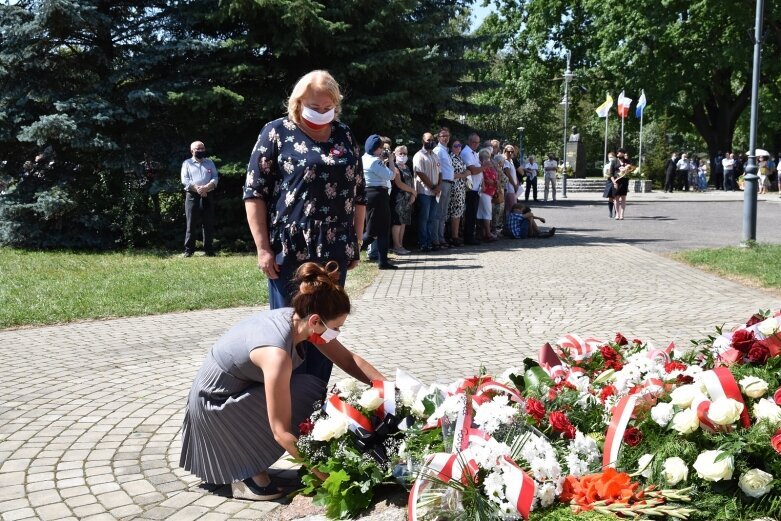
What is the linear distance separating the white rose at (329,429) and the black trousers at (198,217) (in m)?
11.6

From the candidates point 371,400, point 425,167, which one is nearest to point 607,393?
point 371,400

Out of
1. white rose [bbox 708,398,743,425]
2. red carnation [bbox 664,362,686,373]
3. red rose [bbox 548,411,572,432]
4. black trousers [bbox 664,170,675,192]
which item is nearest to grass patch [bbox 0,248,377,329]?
red carnation [bbox 664,362,686,373]

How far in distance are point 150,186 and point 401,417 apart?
12.8 meters

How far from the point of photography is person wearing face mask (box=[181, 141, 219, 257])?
14.6 metres

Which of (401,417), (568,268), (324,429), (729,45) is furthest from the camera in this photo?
(729,45)

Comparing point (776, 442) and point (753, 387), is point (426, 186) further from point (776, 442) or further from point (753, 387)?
point (776, 442)

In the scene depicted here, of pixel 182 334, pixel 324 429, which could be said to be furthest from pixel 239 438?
pixel 182 334

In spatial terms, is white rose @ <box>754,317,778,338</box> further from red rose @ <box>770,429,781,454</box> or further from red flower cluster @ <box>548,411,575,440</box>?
red flower cluster @ <box>548,411,575,440</box>

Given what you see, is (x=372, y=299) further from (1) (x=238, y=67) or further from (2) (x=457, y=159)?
(1) (x=238, y=67)

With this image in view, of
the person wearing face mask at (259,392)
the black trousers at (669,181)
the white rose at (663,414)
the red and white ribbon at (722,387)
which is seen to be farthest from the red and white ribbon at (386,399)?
the black trousers at (669,181)

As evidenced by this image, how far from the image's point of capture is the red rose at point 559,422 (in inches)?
138

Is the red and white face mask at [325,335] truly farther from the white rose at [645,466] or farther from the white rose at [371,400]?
the white rose at [645,466]

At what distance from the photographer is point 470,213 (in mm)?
15891

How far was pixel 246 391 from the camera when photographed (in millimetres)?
3936
